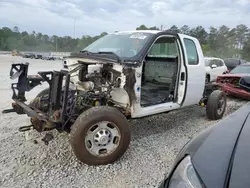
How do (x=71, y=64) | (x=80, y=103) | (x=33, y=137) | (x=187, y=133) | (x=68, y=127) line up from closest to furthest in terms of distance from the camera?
1. (x=68, y=127)
2. (x=80, y=103)
3. (x=33, y=137)
4. (x=71, y=64)
5. (x=187, y=133)

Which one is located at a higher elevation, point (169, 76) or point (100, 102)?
point (169, 76)

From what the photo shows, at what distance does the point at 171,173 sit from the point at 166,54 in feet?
13.9

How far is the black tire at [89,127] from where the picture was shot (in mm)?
2961

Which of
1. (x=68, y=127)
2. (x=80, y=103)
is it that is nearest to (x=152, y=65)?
(x=80, y=103)

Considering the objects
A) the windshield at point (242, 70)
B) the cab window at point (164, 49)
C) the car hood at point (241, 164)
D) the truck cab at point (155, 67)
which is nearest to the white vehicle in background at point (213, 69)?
the windshield at point (242, 70)

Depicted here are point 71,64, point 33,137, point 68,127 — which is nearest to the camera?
point 68,127

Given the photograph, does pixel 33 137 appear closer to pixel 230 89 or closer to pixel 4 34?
pixel 230 89

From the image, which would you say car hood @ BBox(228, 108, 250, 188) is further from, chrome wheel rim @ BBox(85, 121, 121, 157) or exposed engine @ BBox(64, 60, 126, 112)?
exposed engine @ BBox(64, 60, 126, 112)

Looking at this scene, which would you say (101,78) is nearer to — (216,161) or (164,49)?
(164,49)

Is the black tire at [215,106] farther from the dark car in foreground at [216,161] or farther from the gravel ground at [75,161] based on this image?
the dark car in foreground at [216,161]

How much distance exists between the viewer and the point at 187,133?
4.63 metres

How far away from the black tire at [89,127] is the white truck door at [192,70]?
1.91 metres

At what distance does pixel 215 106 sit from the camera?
5410mm

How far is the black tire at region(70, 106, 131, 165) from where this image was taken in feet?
9.71
